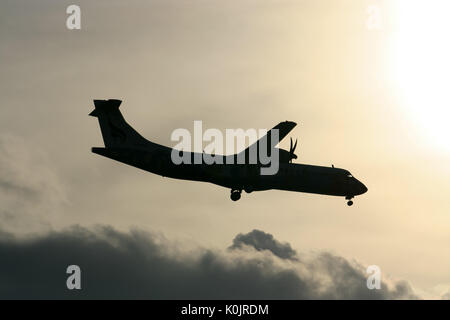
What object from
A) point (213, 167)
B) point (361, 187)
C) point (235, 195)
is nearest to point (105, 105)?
point (213, 167)

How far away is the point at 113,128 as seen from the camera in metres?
59.5

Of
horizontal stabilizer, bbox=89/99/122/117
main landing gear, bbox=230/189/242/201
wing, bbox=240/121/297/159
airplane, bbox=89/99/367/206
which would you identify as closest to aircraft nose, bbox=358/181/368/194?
airplane, bbox=89/99/367/206

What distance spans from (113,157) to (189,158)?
6540 millimetres

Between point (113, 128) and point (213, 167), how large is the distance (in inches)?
389

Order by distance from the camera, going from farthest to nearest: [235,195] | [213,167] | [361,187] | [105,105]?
[361,187] < [235,195] < [105,105] < [213,167]

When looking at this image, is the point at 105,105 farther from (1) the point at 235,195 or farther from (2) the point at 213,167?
(1) the point at 235,195

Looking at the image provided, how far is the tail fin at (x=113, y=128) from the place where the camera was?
59.1m

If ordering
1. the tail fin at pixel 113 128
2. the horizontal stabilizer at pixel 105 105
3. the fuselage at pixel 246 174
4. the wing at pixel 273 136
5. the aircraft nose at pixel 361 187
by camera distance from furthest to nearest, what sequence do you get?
the aircraft nose at pixel 361 187 → the wing at pixel 273 136 → the horizontal stabilizer at pixel 105 105 → the tail fin at pixel 113 128 → the fuselage at pixel 246 174

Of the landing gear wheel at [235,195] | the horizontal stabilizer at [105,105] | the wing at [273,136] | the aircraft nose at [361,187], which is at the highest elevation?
the horizontal stabilizer at [105,105]

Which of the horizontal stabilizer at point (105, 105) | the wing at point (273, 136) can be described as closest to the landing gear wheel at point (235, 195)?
the wing at point (273, 136)

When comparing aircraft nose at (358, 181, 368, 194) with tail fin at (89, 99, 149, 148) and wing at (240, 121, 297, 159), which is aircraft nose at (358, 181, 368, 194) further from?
tail fin at (89, 99, 149, 148)

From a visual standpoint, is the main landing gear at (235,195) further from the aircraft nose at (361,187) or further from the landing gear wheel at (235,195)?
the aircraft nose at (361,187)
